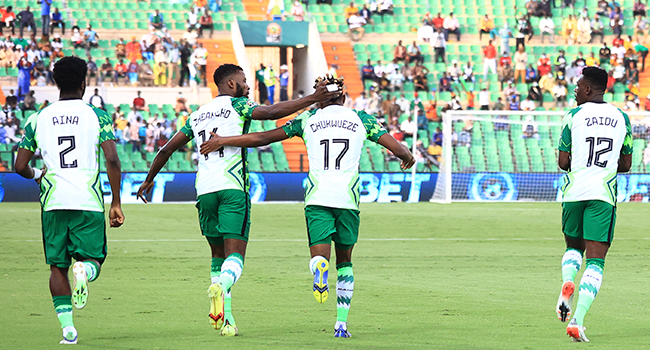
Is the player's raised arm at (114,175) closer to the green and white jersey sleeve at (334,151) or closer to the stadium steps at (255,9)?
the green and white jersey sleeve at (334,151)

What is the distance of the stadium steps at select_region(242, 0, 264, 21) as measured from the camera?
114 feet

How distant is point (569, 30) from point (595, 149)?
30.5 m

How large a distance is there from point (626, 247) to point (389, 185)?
11.7 meters

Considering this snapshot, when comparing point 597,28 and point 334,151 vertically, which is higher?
point 334,151

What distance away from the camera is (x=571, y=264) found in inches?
266

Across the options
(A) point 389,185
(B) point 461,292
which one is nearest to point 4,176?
(A) point 389,185

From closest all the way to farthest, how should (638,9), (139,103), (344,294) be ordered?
1. (344,294)
2. (139,103)
3. (638,9)

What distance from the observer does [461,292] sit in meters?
9.29

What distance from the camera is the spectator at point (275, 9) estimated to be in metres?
34.2

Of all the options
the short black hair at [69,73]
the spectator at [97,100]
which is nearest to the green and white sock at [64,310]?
the short black hair at [69,73]

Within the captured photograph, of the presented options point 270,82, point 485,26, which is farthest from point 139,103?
point 485,26

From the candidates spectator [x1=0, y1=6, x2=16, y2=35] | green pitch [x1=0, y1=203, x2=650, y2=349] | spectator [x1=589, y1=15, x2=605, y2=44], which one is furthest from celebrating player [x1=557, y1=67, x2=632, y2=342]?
spectator [x1=589, y1=15, x2=605, y2=44]

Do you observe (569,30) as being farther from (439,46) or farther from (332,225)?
(332,225)

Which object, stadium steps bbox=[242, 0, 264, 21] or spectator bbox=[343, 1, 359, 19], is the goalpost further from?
stadium steps bbox=[242, 0, 264, 21]
